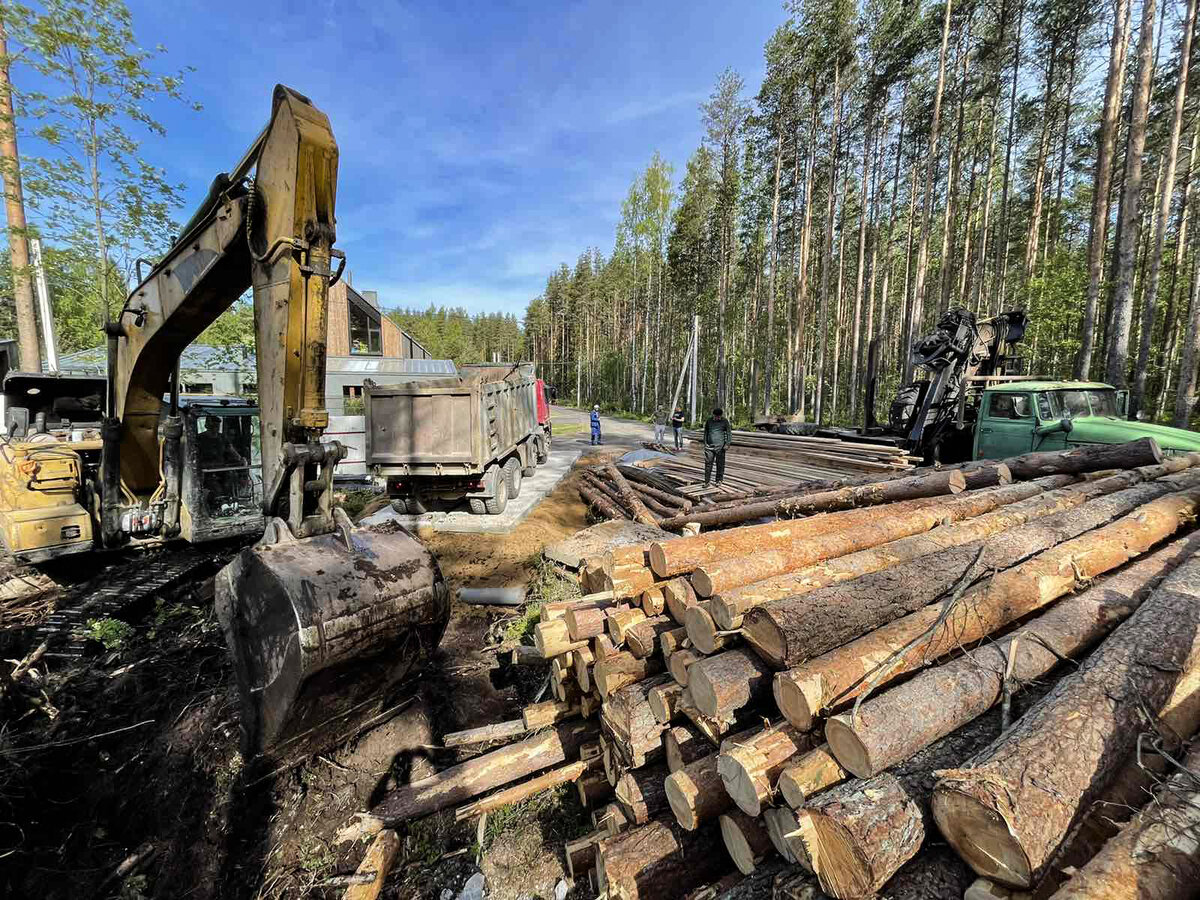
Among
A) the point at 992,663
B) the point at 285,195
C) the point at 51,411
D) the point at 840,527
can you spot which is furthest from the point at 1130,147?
A: the point at 51,411

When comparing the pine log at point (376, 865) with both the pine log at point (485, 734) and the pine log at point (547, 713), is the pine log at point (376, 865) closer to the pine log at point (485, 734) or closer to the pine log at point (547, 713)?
the pine log at point (485, 734)

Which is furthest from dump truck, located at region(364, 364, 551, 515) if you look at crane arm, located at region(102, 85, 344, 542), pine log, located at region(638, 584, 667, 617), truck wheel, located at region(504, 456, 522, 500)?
pine log, located at region(638, 584, 667, 617)

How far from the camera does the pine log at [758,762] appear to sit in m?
2.11

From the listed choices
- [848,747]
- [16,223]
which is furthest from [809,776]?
[16,223]

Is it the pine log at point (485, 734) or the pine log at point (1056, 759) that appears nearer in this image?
the pine log at point (1056, 759)

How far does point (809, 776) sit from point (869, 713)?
369mm

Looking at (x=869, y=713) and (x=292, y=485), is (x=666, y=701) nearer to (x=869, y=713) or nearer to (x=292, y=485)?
(x=869, y=713)

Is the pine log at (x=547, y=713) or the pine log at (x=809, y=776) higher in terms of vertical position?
the pine log at (x=809, y=776)

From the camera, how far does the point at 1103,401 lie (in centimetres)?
925

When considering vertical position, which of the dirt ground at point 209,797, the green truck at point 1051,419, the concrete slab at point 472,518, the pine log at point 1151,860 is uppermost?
the green truck at point 1051,419

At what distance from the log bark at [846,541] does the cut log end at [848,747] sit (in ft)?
3.35

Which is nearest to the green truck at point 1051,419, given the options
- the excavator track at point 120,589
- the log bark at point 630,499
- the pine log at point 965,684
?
the log bark at point 630,499

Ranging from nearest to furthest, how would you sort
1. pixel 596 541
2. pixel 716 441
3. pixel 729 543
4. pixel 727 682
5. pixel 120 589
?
pixel 727 682
pixel 729 543
pixel 120 589
pixel 596 541
pixel 716 441

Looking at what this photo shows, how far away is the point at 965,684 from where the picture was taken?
7.63 ft
